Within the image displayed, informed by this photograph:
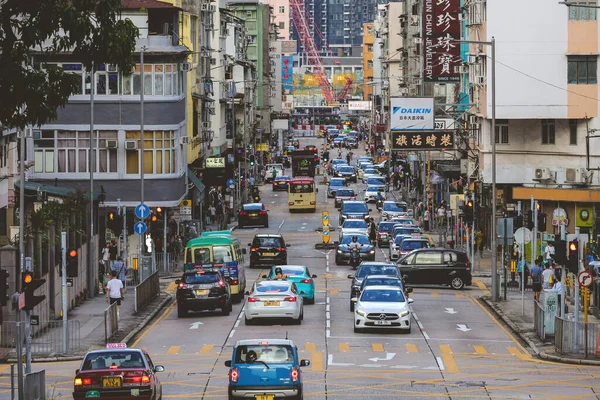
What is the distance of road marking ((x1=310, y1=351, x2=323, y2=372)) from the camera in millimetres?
35812

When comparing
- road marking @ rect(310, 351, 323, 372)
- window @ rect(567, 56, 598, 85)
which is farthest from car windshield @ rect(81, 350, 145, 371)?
window @ rect(567, 56, 598, 85)

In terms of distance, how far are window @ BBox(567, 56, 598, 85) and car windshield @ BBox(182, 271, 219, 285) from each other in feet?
101

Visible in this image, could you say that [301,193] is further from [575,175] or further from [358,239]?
[575,175]

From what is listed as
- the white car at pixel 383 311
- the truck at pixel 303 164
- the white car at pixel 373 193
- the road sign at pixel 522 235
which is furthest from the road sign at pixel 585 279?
the truck at pixel 303 164

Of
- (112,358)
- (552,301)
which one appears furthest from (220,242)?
(112,358)

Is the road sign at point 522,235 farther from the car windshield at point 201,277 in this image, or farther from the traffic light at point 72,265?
the traffic light at point 72,265

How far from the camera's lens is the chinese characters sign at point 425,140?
81.2m

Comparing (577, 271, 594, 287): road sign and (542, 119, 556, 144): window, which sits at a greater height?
(542, 119, 556, 144): window

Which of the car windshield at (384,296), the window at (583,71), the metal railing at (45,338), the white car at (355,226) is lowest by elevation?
the metal railing at (45,338)

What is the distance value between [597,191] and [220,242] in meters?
23.4

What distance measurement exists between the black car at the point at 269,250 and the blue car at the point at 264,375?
124 feet

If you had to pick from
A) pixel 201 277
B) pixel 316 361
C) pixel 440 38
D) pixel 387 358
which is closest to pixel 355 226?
pixel 440 38

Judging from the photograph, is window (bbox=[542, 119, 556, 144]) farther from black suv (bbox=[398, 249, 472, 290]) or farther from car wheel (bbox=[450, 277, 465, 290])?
car wheel (bbox=[450, 277, 465, 290])

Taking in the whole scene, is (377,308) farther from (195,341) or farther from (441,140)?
(441,140)
